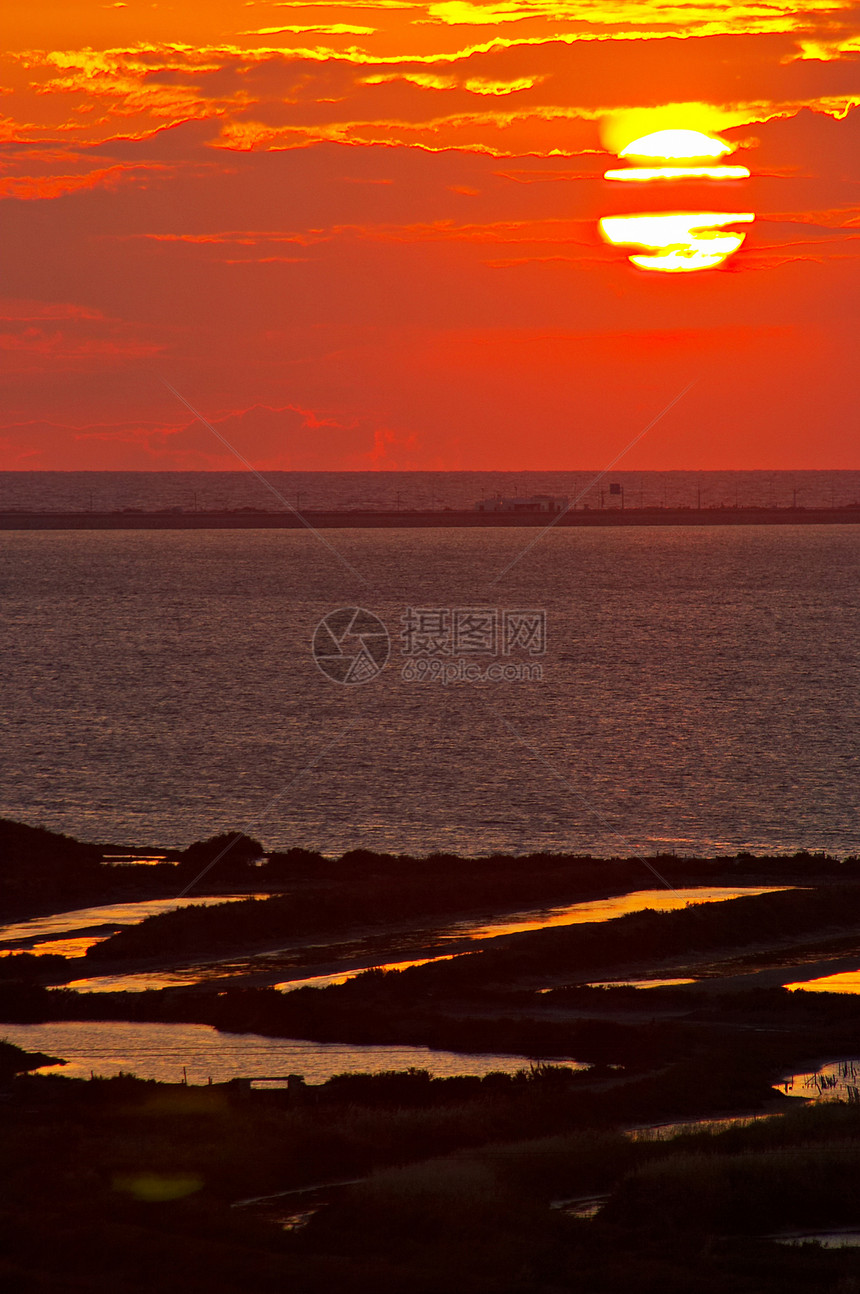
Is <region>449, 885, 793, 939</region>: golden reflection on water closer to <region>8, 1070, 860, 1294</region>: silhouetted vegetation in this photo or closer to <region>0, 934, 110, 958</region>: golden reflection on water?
<region>0, 934, 110, 958</region>: golden reflection on water

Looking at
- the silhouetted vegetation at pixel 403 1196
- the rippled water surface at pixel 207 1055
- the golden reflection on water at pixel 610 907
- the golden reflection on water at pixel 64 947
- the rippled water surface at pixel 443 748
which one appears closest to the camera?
the silhouetted vegetation at pixel 403 1196

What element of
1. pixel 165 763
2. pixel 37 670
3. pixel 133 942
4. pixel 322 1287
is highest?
pixel 37 670

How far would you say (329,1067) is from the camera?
28219mm

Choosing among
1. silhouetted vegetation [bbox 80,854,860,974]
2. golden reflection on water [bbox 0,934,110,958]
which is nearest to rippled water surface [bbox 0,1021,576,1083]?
golden reflection on water [bbox 0,934,110,958]

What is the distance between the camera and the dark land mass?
1722cm

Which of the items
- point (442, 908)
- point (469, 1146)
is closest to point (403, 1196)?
point (469, 1146)

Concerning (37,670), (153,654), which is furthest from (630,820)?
(153,654)

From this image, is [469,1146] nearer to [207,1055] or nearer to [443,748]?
[207,1055]

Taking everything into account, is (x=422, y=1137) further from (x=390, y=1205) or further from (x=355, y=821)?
(x=355, y=821)

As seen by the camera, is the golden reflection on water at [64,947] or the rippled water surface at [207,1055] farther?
the golden reflection on water at [64,947]

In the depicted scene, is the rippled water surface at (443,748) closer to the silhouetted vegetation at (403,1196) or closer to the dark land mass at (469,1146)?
the dark land mass at (469,1146)

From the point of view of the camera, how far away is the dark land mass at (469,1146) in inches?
678

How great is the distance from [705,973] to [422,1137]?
15843mm

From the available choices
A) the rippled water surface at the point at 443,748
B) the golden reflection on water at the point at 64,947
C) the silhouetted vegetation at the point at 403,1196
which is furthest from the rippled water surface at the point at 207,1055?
the rippled water surface at the point at 443,748
